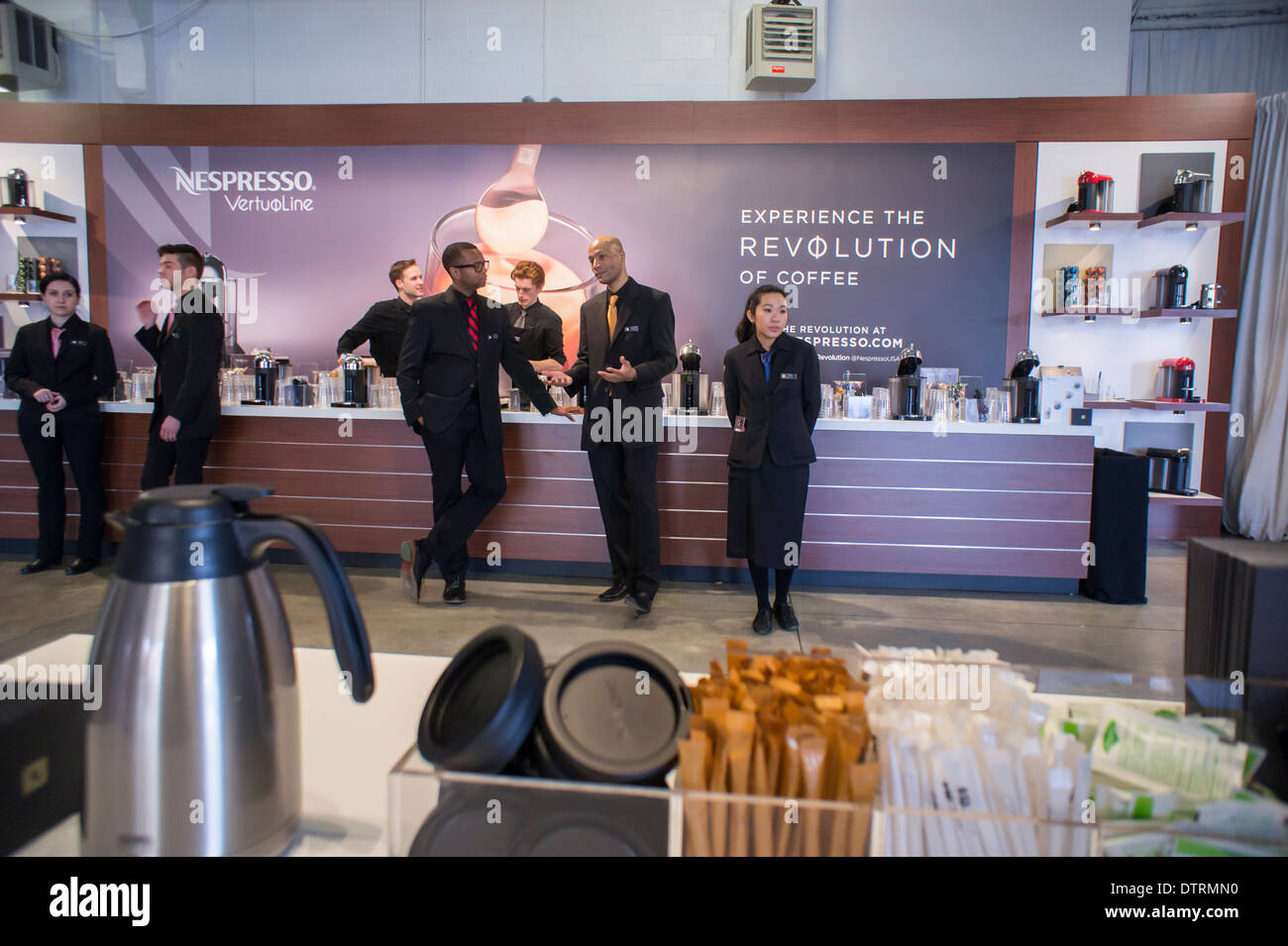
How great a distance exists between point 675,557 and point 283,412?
2.55m

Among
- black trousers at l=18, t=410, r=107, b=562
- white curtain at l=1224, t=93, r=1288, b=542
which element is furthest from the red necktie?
white curtain at l=1224, t=93, r=1288, b=542

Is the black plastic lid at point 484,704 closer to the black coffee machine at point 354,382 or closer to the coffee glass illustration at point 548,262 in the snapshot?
the black coffee machine at point 354,382

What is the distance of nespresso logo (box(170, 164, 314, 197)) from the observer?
6406mm

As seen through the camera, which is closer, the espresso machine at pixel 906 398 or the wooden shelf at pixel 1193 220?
the espresso machine at pixel 906 398

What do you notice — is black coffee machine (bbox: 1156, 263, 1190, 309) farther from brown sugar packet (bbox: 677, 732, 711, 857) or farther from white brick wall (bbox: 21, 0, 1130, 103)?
brown sugar packet (bbox: 677, 732, 711, 857)

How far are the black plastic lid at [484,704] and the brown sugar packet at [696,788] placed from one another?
165 millimetres

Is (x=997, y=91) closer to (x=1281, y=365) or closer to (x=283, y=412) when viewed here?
(x=1281, y=365)

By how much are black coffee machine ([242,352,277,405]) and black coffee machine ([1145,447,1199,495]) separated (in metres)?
5.91

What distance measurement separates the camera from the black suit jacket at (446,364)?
416 cm

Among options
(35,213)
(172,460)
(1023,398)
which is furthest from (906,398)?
(35,213)

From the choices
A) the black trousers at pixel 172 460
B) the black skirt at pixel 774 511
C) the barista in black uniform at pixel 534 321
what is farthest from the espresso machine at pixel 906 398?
the black trousers at pixel 172 460

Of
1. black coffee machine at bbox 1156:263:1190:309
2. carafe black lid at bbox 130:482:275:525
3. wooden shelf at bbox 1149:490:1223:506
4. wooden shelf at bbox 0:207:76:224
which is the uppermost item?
wooden shelf at bbox 0:207:76:224

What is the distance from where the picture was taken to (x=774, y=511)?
3.96 meters
